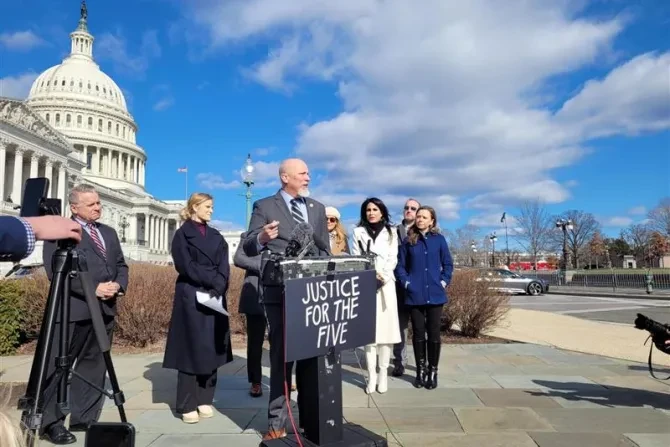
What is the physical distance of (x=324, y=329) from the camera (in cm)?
338

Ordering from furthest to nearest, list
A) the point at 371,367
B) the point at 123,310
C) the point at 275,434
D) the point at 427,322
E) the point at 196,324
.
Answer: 1. the point at 123,310
2. the point at 427,322
3. the point at 371,367
4. the point at 196,324
5. the point at 275,434

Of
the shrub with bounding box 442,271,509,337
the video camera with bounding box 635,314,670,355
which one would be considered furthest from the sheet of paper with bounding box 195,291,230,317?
the shrub with bounding box 442,271,509,337

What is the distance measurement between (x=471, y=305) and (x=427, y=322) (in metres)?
4.52

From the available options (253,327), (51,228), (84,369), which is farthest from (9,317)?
(51,228)

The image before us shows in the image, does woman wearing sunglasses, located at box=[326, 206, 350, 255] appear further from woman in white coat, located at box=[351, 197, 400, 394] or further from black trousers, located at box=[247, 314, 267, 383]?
black trousers, located at box=[247, 314, 267, 383]

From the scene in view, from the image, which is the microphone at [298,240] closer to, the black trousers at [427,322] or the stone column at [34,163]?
the black trousers at [427,322]

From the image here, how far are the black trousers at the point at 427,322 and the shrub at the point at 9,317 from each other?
733 centimetres

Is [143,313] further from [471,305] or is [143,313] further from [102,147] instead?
[102,147]

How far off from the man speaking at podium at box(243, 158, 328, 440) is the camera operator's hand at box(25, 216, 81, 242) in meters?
1.55

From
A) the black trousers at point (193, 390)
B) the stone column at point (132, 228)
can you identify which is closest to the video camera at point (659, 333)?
the black trousers at point (193, 390)

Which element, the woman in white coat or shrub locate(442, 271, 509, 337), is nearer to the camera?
the woman in white coat

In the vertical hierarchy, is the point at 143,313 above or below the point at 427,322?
below

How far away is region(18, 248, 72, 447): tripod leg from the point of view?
2.80 m

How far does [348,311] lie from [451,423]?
1932mm
